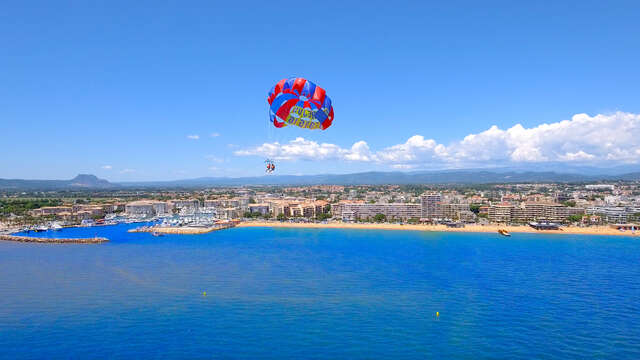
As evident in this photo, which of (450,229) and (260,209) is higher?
(260,209)

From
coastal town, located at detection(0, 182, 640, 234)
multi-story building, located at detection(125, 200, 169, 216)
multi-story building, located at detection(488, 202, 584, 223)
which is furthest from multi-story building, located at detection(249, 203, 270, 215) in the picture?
multi-story building, located at detection(488, 202, 584, 223)

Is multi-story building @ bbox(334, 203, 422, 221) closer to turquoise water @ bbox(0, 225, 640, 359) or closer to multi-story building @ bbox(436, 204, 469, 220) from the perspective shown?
multi-story building @ bbox(436, 204, 469, 220)

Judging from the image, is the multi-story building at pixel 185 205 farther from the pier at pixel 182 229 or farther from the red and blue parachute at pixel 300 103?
the red and blue parachute at pixel 300 103

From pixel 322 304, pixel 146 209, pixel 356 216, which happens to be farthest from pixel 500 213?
pixel 146 209

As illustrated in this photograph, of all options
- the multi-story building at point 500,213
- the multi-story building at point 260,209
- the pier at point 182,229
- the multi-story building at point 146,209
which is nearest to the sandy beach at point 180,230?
the pier at point 182,229

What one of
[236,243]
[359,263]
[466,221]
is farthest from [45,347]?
[466,221]

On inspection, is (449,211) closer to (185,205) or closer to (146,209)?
(185,205)
